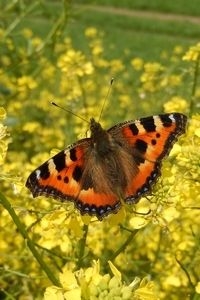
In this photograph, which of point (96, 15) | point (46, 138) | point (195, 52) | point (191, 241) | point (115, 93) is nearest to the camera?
point (191, 241)

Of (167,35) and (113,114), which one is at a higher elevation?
(167,35)

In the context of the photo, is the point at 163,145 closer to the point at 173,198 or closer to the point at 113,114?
the point at 173,198

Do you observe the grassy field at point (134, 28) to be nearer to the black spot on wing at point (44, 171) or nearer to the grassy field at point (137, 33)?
the grassy field at point (137, 33)

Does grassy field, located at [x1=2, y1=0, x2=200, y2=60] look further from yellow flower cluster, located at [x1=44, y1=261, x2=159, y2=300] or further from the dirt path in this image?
yellow flower cluster, located at [x1=44, y1=261, x2=159, y2=300]

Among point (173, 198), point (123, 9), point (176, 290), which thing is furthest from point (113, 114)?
point (123, 9)

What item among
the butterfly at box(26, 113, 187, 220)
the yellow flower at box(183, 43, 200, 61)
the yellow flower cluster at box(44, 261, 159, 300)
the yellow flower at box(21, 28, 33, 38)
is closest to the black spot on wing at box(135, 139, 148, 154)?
the butterfly at box(26, 113, 187, 220)

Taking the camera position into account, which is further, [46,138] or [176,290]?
[46,138]

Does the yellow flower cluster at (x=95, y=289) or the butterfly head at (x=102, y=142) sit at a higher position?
the butterfly head at (x=102, y=142)

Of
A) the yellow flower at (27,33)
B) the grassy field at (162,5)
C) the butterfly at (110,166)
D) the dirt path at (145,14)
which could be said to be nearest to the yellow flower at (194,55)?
the butterfly at (110,166)

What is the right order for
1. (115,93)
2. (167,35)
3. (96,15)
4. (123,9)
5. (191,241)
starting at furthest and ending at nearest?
(123,9) < (96,15) < (167,35) < (115,93) < (191,241)
